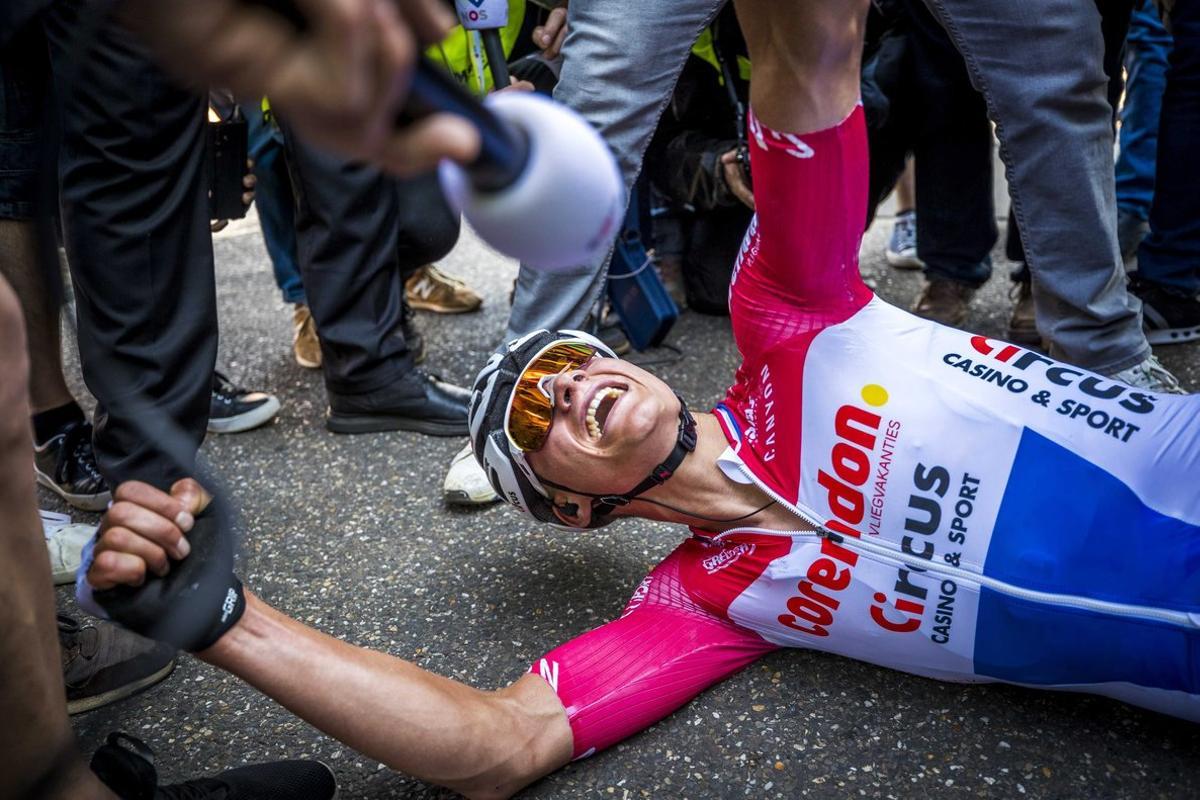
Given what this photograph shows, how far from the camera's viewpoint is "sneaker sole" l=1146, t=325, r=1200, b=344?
109 inches

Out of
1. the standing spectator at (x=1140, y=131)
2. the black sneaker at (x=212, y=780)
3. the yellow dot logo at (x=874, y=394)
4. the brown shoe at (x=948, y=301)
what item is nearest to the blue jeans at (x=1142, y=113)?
the standing spectator at (x=1140, y=131)

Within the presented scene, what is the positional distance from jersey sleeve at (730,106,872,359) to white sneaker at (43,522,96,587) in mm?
1425

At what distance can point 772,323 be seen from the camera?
1.72 meters

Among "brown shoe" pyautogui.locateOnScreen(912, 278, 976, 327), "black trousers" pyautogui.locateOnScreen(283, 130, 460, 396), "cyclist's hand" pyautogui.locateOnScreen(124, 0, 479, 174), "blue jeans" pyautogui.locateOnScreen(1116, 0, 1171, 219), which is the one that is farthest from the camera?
"blue jeans" pyautogui.locateOnScreen(1116, 0, 1171, 219)

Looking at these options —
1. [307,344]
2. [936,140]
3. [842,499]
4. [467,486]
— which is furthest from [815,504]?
[307,344]

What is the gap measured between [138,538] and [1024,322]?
8.58 feet

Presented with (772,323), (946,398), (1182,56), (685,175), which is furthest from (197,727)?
(1182,56)

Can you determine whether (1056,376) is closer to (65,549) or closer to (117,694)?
(117,694)

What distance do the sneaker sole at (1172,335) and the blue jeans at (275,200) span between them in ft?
8.28

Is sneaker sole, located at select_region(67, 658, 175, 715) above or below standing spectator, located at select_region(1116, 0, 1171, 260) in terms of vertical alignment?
below

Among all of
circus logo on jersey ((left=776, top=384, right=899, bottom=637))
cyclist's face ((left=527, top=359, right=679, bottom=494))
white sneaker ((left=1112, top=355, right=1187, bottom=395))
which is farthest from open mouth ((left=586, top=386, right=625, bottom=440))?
white sneaker ((left=1112, top=355, right=1187, bottom=395))

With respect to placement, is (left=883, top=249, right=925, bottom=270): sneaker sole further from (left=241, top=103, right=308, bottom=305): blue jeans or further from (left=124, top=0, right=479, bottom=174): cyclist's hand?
(left=124, top=0, right=479, bottom=174): cyclist's hand

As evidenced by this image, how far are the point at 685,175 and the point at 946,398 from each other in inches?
69.4

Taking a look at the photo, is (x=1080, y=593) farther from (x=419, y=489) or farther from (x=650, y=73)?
(x=419, y=489)
